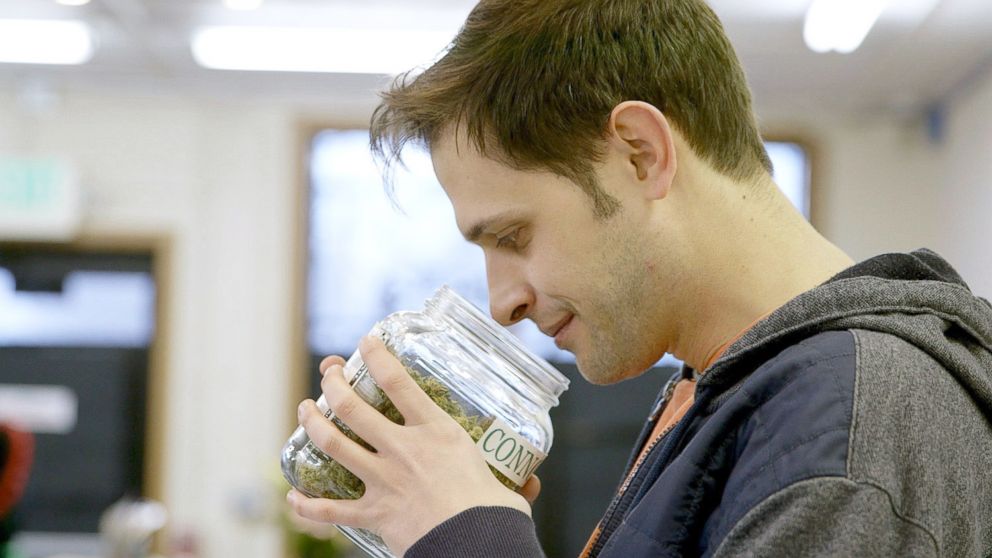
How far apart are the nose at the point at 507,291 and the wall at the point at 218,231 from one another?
380 cm

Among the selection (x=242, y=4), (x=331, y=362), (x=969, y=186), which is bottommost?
(x=331, y=362)

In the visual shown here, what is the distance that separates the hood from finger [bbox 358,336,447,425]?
21 centimetres

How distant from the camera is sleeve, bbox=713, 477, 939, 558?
57cm

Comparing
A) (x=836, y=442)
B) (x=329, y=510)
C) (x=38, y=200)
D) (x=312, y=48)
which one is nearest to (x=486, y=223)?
(x=329, y=510)

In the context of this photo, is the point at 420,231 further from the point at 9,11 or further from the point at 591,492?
the point at 9,11

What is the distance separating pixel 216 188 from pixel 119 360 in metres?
0.88

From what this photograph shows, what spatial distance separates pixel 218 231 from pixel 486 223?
4004mm

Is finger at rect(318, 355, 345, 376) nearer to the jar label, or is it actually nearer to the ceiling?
the jar label

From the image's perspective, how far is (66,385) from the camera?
461cm

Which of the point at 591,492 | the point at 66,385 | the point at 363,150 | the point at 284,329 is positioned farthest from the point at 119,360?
the point at 591,492

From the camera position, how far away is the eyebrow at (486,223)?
0.89 metres

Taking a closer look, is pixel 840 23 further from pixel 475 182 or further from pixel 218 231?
pixel 475 182

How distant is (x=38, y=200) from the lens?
453cm

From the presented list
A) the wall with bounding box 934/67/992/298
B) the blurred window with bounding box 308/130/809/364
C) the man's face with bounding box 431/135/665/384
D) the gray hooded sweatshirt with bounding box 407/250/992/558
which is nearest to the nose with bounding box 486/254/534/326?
the man's face with bounding box 431/135/665/384
